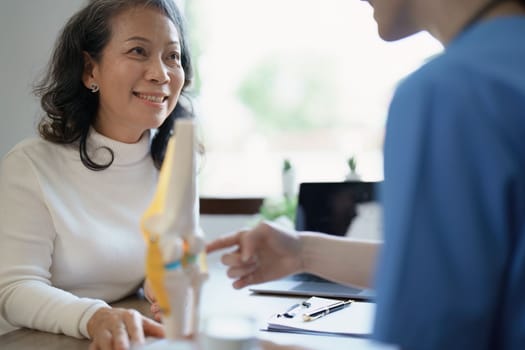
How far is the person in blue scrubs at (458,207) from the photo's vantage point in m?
0.59

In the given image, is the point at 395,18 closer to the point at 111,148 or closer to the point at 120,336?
the point at 120,336

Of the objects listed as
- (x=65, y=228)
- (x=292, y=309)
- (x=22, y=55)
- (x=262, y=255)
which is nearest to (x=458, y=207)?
(x=262, y=255)

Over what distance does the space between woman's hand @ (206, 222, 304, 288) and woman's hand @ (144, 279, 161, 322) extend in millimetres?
247

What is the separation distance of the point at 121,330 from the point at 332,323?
0.40 metres

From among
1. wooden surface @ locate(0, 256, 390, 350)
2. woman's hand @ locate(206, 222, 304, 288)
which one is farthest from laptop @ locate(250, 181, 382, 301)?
woman's hand @ locate(206, 222, 304, 288)

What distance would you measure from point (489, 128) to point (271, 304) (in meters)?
0.87

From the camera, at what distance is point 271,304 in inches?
53.7

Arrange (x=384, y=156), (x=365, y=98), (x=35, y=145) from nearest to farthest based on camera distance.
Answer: (x=384, y=156), (x=35, y=145), (x=365, y=98)

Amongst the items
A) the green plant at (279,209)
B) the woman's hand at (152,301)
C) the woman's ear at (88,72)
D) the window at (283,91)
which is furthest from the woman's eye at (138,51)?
the window at (283,91)

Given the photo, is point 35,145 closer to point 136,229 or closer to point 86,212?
point 86,212

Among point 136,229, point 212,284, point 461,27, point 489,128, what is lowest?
point 212,284

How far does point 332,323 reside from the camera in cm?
113

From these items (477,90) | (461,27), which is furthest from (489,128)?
(461,27)

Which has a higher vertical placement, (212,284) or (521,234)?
(521,234)
